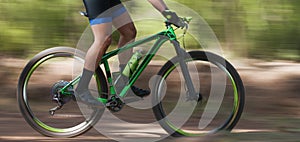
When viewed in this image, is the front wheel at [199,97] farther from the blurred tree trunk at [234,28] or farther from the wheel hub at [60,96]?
the blurred tree trunk at [234,28]

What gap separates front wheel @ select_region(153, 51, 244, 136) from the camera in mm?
4641

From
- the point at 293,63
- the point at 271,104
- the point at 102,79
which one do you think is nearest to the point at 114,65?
the point at 102,79

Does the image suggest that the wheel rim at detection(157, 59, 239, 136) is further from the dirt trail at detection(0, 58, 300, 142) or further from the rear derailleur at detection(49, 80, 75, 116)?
the rear derailleur at detection(49, 80, 75, 116)

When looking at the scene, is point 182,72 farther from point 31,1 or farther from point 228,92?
point 31,1

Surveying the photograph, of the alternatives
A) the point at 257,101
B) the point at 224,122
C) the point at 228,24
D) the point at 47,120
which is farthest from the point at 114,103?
the point at 228,24

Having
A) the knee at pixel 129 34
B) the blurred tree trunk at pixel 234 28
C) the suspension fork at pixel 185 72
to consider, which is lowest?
the suspension fork at pixel 185 72

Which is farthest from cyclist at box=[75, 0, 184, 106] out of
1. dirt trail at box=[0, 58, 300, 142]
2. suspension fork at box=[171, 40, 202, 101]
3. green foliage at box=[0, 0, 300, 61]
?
green foliage at box=[0, 0, 300, 61]

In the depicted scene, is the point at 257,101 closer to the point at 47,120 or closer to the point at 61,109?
the point at 61,109

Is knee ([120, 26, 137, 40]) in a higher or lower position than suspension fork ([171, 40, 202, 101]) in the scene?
higher

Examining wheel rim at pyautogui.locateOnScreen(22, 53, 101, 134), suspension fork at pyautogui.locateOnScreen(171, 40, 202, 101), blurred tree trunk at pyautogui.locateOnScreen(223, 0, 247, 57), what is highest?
blurred tree trunk at pyautogui.locateOnScreen(223, 0, 247, 57)

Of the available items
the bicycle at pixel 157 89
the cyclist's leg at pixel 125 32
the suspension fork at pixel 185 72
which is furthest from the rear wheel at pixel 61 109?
the suspension fork at pixel 185 72

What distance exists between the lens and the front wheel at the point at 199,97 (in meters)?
4.64

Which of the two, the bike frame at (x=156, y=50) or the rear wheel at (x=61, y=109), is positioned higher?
the bike frame at (x=156, y=50)

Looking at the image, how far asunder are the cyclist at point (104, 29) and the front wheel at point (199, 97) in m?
0.23
